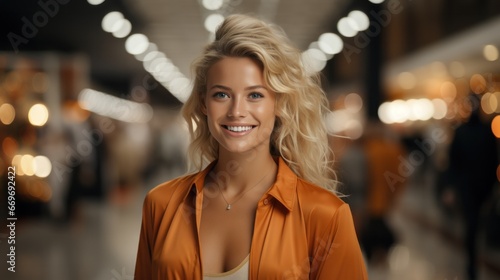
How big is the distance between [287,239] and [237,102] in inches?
15.7

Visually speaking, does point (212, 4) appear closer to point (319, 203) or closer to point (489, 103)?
point (489, 103)

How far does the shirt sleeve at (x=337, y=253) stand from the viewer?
1.78 meters

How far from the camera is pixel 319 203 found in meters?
1.81

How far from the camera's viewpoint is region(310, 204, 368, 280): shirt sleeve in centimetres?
178

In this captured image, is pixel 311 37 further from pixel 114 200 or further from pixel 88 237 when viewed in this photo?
pixel 88 237

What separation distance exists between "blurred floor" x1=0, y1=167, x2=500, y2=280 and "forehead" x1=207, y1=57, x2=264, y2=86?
4.34 meters

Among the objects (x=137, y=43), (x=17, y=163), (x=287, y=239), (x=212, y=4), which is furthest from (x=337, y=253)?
(x=137, y=43)

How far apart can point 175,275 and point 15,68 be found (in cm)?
886

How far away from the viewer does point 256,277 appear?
173 centimetres

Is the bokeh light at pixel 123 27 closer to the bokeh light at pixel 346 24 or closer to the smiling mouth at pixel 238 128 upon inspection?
the bokeh light at pixel 346 24

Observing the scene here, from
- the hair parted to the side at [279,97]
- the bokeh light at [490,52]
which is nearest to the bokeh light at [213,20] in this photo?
the bokeh light at [490,52]

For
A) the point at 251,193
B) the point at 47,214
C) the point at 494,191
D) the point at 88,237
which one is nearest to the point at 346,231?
the point at 251,193

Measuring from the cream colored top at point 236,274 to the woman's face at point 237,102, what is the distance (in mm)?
321

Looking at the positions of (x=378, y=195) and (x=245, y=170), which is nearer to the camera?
(x=245, y=170)
